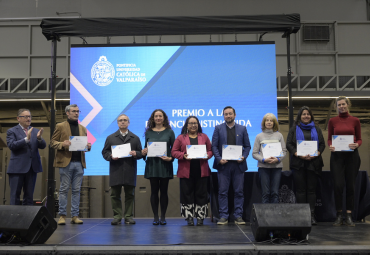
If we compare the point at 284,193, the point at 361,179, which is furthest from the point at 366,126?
the point at 284,193

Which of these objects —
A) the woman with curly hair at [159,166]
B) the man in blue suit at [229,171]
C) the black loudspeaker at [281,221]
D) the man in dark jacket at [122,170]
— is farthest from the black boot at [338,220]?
the man in dark jacket at [122,170]

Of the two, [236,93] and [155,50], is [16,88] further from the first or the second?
[236,93]

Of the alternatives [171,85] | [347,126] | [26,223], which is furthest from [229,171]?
[26,223]

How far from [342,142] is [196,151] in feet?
5.87

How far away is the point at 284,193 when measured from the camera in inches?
191

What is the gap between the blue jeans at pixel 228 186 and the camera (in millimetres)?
4578

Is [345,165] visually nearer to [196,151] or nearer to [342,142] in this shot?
[342,142]


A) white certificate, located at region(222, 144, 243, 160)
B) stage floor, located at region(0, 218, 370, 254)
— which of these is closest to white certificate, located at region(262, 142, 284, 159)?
white certificate, located at region(222, 144, 243, 160)

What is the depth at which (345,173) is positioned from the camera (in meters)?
4.43

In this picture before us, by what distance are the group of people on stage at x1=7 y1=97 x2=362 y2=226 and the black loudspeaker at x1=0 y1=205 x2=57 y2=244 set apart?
128cm

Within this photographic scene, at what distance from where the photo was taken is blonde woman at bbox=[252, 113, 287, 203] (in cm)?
451

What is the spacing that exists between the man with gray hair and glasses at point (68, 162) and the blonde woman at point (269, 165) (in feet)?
7.61

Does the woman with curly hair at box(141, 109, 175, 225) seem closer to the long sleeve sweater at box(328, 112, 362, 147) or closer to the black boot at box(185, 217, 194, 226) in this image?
the black boot at box(185, 217, 194, 226)

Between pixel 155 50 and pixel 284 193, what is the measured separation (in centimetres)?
306
